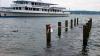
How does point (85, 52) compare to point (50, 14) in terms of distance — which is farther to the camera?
point (50, 14)

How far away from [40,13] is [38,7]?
15.5 ft

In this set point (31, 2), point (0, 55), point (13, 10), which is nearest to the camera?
point (0, 55)

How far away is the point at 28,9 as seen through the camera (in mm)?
134000

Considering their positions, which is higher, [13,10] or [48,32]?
[48,32]

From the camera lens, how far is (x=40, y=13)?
469ft

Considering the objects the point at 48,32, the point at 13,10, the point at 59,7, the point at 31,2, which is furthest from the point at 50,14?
the point at 48,32

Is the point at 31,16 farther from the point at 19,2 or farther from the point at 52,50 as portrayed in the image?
the point at 52,50

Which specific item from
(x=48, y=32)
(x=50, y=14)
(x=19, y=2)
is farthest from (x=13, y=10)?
(x=48, y=32)

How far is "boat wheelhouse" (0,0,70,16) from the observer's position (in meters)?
131

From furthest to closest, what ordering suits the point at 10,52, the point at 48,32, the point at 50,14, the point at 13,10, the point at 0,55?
the point at 50,14, the point at 13,10, the point at 48,32, the point at 10,52, the point at 0,55

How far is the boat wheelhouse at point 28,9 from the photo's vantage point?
131038 mm

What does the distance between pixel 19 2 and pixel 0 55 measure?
113m

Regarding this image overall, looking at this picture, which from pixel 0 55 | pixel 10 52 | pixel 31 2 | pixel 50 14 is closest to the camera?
pixel 0 55

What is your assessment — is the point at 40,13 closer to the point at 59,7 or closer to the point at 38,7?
the point at 38,7
